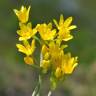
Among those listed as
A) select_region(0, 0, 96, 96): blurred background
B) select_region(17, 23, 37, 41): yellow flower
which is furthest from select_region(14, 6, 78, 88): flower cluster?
select_region(0, 0, 96, 96): blurred background

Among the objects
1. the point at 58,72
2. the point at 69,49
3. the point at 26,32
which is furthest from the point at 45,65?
the point at 69,49

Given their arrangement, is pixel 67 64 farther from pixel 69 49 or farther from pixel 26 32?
pixel 69 49

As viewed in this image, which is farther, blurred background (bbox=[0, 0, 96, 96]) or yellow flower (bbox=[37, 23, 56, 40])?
blurred background (bbox=[0, 0, 96, 96])

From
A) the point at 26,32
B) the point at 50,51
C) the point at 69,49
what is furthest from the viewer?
the point at 69,49

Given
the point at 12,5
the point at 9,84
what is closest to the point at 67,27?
the point at 9,84

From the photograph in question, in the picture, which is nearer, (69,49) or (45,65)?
(45,65)

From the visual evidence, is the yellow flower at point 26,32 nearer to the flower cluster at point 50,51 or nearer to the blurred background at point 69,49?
the flower cluster at point 50,51

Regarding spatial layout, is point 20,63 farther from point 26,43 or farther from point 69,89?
point 26,43

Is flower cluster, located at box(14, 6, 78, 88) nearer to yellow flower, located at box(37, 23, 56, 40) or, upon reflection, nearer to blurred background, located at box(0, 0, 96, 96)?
yellow flower, located at box(37, 23, 56, 40)
